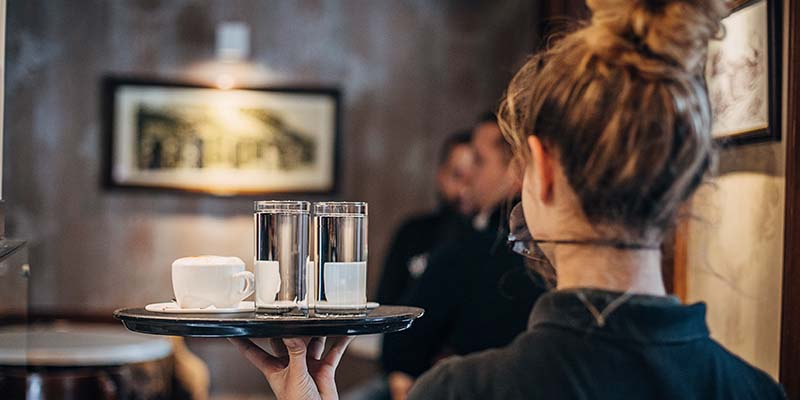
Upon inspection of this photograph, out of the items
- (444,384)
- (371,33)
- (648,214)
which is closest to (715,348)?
(648,214)

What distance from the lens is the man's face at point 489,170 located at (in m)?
2.88

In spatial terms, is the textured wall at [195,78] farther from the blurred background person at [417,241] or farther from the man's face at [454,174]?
the blurred background person at [417,241]

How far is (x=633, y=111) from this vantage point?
3.46ft

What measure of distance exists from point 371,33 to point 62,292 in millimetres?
2007

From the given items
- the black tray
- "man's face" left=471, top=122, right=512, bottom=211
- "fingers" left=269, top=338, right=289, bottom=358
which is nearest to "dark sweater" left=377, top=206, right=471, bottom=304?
"man's face" left=471, top=122, right=512, bottom=211

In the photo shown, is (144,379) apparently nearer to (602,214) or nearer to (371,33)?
(371,33)

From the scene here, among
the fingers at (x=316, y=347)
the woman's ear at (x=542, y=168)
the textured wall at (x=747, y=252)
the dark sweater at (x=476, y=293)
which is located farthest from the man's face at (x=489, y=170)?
the woman's ear at (x=542, y=168)

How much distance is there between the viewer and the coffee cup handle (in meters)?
1.45

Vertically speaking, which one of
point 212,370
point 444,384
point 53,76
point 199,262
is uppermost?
point 53,76

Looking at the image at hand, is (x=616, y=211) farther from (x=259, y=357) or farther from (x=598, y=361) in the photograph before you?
(x=259, y=357)

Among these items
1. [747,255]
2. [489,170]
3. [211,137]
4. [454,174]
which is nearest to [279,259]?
[747,255]

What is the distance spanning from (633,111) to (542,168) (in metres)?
0.12

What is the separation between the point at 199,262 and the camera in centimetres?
144

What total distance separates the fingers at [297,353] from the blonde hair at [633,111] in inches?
17.8
